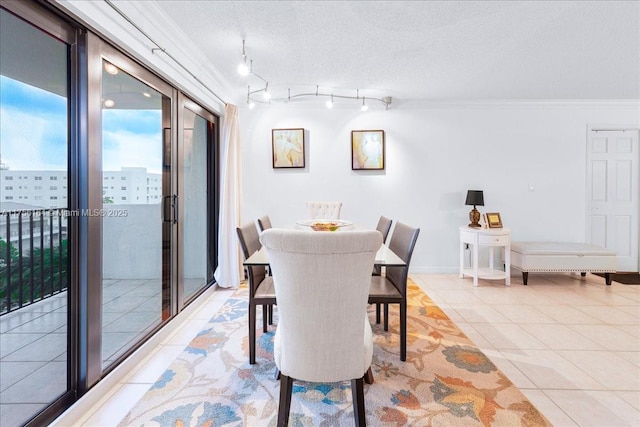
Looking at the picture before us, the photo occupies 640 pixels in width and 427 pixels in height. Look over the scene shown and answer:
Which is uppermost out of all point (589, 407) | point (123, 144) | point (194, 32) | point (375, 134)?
point (194, 32)

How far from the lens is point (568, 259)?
384cm

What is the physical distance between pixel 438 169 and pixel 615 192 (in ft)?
8.66

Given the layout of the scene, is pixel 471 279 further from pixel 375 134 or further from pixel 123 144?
pixel 123 144

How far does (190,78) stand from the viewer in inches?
113

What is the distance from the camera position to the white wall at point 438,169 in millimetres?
4402

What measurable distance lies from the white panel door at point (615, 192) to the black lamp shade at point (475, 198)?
1810 mm

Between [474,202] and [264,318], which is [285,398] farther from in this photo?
[474,202]

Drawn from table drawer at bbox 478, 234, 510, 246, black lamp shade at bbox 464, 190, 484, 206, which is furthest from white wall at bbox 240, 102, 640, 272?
table drawer at bbox 478, 234, 510, 246

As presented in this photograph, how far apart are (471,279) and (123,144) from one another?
4.33 meters

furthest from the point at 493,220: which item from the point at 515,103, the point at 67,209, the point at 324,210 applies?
the point at 67,209

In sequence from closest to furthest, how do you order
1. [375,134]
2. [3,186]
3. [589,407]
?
1. [3,186]
2. [589,407]
3. [375,134]

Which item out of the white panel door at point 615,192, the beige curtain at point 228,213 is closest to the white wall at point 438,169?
the white panel door at point 615,192

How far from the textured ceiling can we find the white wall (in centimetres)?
51

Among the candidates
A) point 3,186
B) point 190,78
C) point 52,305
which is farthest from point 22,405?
point 190,78
